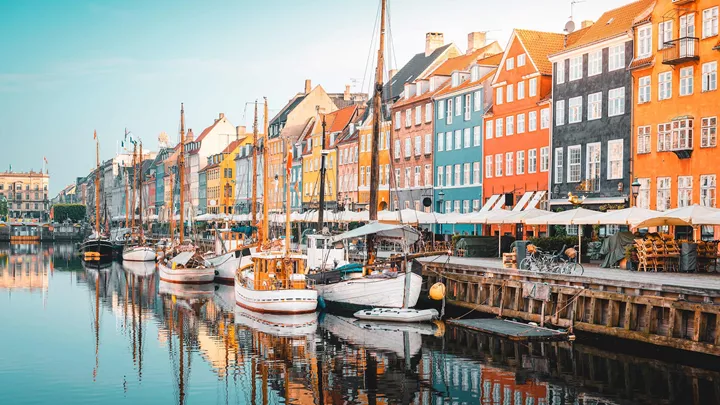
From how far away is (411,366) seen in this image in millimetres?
26406

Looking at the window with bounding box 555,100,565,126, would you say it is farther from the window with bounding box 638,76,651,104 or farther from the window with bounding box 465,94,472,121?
the window with bounding box 465,94,472,121

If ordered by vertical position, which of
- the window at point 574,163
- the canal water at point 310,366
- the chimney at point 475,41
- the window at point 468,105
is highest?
the chimney at point 475,41

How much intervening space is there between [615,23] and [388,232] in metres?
20.4

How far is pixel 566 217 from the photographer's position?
128 feet

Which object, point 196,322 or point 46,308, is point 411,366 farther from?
point 46,308

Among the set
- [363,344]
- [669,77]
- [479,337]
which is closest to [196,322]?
[363,344]

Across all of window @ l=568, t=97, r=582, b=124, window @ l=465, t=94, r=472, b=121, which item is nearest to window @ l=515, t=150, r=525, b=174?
window @ l=568, t=97, r=582, b=124

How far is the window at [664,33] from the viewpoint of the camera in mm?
45094

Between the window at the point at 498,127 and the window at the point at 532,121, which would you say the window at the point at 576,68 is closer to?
the window at the point at 532,121

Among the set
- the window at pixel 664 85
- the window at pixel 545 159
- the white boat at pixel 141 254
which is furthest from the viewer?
the white boat at pixel 141 254

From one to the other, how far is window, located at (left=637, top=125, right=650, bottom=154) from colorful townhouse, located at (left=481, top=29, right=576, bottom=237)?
8.84 meters

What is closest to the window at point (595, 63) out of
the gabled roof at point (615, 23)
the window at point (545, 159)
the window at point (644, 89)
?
the gabled roof at point (615, 23)

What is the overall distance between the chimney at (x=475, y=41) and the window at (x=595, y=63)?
25906mm

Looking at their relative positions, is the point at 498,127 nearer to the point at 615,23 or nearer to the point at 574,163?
the point at 574,163
